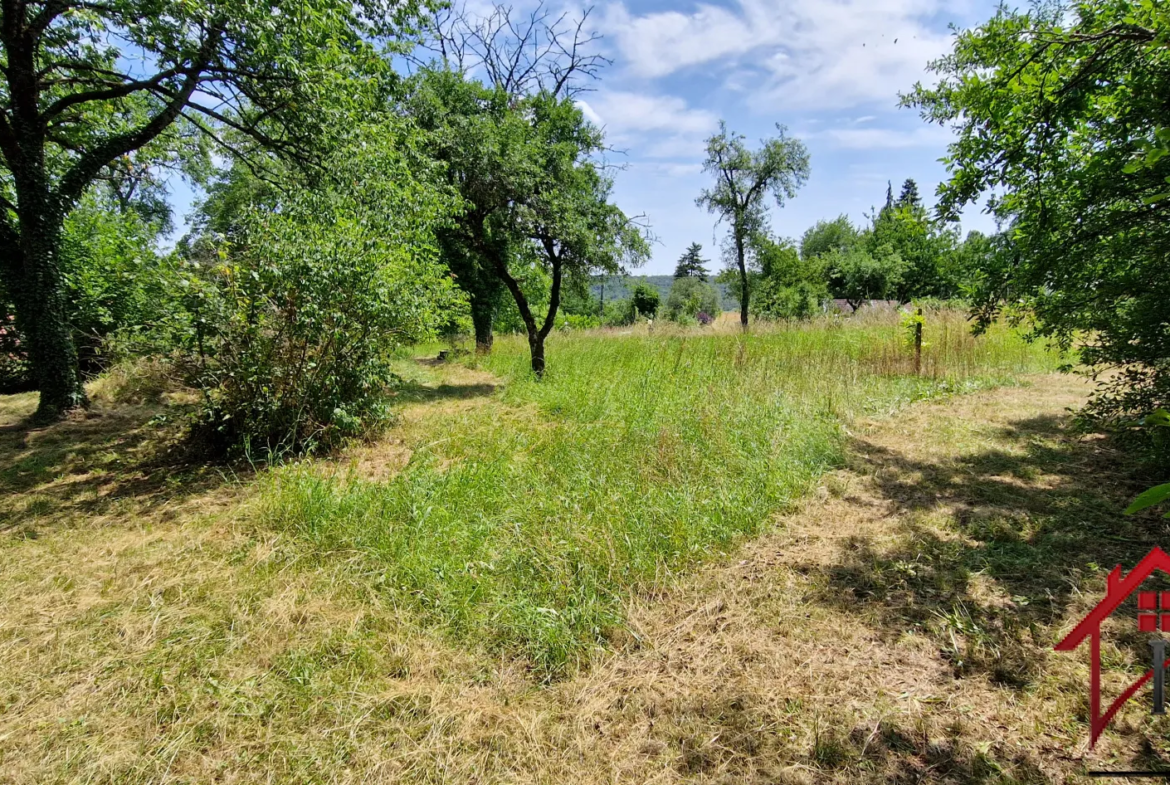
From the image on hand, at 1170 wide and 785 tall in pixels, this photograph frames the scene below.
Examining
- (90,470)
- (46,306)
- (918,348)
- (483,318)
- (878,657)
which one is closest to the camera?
(878,657)

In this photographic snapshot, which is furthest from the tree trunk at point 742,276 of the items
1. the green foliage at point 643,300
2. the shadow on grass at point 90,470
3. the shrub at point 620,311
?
the shadow on grass at point 90,470

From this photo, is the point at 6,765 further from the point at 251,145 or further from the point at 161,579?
the point at 251,145

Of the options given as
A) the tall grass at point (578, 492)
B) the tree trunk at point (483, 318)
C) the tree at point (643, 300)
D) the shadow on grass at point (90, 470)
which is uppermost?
the tree at point (643, 300)

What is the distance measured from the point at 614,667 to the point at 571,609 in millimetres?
375

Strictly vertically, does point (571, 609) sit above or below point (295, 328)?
below

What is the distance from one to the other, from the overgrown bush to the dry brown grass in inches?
49.2

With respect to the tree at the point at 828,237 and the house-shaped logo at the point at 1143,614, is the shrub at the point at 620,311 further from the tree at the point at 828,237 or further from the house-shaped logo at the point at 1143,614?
the house-shaped logo at the point at 1143,614

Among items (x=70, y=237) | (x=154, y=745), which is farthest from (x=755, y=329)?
(x=70, y=237)

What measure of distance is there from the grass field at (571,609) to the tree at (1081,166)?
1159mm

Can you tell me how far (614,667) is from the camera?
7.00ft

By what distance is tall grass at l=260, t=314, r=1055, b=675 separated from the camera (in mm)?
2529

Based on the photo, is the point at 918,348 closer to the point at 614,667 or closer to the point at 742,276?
the point at 614,667

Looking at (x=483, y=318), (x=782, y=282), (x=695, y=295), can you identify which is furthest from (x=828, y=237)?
(x=483, y=318)

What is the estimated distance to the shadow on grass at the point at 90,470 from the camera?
361cm
